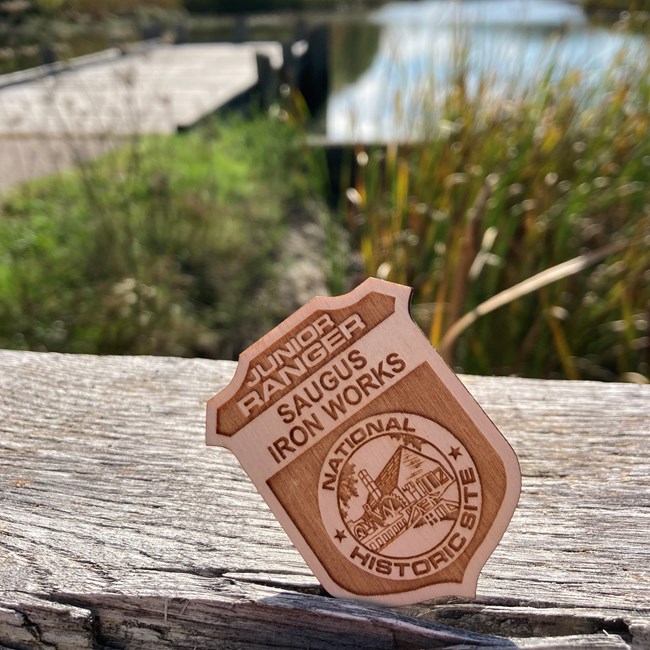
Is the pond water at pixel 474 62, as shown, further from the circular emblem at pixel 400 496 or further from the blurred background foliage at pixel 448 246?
the circular emblem at pixel 400 496

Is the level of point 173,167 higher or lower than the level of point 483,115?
lower

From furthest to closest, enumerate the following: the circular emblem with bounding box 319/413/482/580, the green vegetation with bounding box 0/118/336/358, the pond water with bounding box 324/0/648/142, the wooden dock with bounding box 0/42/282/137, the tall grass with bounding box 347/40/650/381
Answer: the wooden dock with bounding box 0/42/282/137 → the pond water with bounding box 324/0/648/142 → the green vegetation with bounding box 0/118/336/358 → the tall grass with bounding box 347/40/650/381 → the circular emblem with bounding box 319/413/482/580

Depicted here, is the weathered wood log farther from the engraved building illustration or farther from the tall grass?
the tall grass

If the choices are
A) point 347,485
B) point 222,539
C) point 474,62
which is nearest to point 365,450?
point 347,485

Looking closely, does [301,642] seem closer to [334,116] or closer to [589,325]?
[589,325]

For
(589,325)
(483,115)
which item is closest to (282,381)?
(589,325)

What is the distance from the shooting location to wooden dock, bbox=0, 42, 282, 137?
8.89 ft

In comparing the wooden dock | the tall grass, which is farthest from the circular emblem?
the wooden dock

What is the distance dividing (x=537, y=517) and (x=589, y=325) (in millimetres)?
1165

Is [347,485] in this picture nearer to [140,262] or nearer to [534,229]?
[534,229]

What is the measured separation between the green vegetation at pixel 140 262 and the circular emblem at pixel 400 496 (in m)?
1.44

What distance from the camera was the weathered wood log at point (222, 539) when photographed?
66 cm

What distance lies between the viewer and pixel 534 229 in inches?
72.2

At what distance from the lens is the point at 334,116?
7.07 meters
